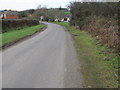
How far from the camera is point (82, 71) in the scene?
28.9 ft

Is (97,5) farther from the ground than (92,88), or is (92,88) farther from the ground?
(97,5)

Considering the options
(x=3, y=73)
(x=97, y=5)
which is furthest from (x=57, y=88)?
(x=97, y=5)

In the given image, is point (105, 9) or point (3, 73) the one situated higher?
point (105, 9)

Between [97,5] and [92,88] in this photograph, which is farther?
[97,5]

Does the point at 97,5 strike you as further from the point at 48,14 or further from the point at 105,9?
the point at 48,14

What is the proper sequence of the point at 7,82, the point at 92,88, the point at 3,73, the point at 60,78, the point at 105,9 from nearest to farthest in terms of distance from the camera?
the point at 92,88 → the point at 7,82 → the point at 60,78 → the point at 3,73 → the point at 105,9

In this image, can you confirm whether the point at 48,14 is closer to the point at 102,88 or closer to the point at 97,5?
the point at 97,5

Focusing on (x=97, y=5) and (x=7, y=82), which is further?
(x=97, y=5)

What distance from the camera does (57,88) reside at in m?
6.60

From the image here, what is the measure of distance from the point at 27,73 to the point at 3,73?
104 centimetres

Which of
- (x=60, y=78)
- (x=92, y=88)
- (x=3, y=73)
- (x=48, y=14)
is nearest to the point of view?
(x=92, y=88)

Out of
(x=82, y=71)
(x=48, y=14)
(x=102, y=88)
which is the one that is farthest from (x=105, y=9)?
(x=48, y=14)

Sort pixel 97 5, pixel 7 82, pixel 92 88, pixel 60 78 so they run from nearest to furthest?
pixel 92 88
pixel 7 82
pixel 60 78
pixel 97 5

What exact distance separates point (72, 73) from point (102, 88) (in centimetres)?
216
